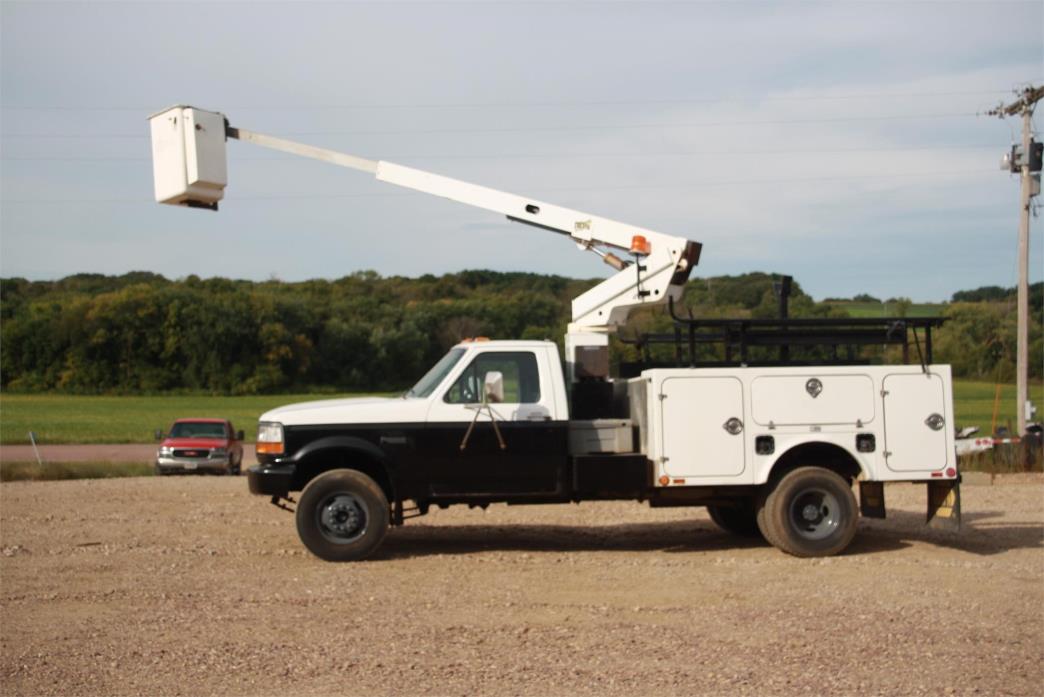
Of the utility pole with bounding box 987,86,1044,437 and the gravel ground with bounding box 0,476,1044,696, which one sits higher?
the utility pole with bounding box 987,86,1044,437

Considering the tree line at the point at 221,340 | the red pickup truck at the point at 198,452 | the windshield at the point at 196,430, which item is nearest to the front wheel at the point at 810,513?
the red pickup truck at the point at 198,452

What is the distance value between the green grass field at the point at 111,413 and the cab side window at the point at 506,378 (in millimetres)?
35808

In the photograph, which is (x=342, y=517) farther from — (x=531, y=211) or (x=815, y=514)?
(x=815, y=514)

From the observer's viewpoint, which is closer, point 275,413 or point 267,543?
point 275,413

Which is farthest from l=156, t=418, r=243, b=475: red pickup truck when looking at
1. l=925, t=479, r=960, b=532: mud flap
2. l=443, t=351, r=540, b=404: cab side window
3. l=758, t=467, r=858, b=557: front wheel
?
l=925, t=479, r=960, b=532: mud flap

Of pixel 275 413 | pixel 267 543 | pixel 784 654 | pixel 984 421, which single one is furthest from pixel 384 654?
pixel 984 421

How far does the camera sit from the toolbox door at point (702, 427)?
38.0 feet

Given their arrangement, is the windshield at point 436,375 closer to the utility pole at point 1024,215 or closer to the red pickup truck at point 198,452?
the red pickup truck at point 198,452

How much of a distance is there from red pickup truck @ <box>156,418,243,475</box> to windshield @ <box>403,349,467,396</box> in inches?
650

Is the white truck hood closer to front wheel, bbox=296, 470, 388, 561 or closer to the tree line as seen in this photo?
front wheel, bbox=296, 470, 388, 561

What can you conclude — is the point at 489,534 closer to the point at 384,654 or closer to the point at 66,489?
the point at 384,654

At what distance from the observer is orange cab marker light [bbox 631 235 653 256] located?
12203 mm

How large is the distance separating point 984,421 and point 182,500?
38.5 m

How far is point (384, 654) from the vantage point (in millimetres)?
7703
